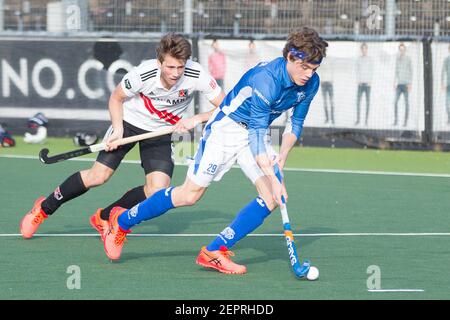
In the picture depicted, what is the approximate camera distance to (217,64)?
14.7 m

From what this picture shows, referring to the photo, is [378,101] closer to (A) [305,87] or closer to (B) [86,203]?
(B) [86,203]

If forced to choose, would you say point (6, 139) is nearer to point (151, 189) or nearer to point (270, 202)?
point (151, 189)

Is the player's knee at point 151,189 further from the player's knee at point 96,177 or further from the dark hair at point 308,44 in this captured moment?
the dark hair at point 308,44

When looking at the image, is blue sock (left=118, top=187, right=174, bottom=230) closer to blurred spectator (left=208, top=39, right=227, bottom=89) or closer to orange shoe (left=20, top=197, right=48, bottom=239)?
orange shoe (left=20, top=197, right=48, bottom=239)

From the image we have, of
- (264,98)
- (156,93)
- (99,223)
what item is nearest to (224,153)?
(264,98)

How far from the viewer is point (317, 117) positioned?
47.6 feet

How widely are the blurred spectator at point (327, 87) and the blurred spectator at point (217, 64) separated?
4.36 ft

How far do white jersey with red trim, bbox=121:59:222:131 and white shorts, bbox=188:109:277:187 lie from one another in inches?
33.0

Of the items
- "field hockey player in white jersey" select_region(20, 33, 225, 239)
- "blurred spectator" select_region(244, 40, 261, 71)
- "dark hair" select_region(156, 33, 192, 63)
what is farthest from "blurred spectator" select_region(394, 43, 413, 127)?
"dark hair" select_region(156, 33, 192, 63)

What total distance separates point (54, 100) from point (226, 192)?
5.48 meters

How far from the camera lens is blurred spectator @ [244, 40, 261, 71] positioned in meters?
14.7

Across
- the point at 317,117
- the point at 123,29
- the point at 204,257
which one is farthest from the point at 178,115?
the point at 123,29

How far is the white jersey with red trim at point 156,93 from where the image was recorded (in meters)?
7.24

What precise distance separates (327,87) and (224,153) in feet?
27.0
